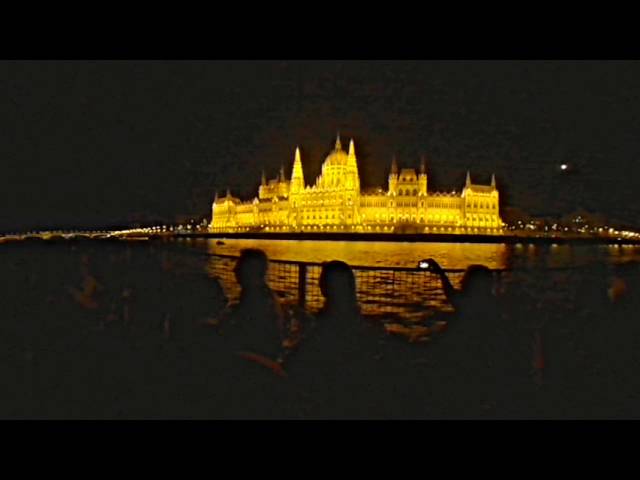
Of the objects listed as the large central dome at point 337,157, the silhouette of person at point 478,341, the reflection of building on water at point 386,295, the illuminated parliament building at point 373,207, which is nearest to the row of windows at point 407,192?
the illuminated parliament building at point 373,207

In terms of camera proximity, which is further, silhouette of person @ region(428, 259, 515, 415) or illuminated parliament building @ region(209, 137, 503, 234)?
illuminated parliament building @ region(209, 137, 503, 234)

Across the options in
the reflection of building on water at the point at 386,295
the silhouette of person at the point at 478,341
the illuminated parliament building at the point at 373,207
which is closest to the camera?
the silhouette of person at the point at 478,341

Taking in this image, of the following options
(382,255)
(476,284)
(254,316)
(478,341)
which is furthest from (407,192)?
(254,316)

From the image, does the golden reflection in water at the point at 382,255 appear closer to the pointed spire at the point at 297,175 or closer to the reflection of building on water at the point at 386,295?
the reflection of building on water at the point at 386,295

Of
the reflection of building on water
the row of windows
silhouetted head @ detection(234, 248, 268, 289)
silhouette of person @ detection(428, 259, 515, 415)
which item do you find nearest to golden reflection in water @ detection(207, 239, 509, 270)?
the reflection of building on water

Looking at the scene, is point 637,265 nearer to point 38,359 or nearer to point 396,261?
point 396,261

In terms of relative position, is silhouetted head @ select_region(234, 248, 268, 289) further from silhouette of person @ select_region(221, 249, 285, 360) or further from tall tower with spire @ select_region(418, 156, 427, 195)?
tall tower with spire @ select_region(418, 156, 427, 195)

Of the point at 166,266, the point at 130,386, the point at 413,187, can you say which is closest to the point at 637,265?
the point at 166,266

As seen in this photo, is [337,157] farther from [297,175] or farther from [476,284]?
[476,284]
